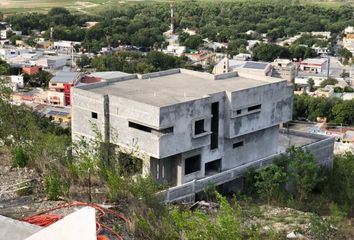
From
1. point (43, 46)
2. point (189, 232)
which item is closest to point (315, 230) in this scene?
point (189, 232)

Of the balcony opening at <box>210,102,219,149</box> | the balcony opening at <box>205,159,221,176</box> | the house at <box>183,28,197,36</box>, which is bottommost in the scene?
the house at <box>183,28,197,36</box>

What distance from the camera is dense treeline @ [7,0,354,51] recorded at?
1560 inches

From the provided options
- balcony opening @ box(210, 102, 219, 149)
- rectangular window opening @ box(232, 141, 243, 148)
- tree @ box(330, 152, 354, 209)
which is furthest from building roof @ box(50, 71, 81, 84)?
balcony opening @ box(210, 102, 219, 149)

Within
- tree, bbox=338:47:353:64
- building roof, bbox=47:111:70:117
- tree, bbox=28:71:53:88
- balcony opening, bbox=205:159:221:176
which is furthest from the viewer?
tree, bbox=338:47:353:64

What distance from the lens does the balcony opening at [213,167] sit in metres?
9.66

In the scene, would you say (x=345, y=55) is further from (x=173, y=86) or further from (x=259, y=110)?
(x=173, y=86)

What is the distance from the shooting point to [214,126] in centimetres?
942

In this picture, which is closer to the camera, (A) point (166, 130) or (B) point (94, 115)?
(A) point (166, 130)

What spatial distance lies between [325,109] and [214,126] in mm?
15133

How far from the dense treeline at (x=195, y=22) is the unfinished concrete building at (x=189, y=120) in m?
27.2

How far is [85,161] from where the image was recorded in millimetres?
6336

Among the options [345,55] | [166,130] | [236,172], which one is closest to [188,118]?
[166,130]

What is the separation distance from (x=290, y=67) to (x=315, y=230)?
23506 millimetres

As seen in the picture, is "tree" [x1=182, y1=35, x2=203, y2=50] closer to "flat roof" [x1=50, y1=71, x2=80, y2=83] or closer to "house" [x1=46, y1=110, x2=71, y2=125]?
"flat roof" [x1=50, y1=71, x2=80, y2=83]
